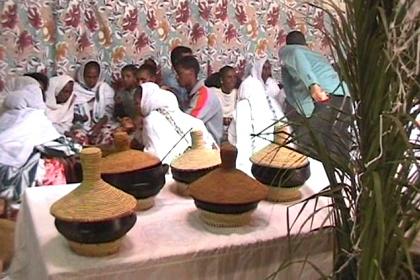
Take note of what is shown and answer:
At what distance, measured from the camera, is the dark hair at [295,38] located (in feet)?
13.1

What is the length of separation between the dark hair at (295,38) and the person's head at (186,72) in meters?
0.68

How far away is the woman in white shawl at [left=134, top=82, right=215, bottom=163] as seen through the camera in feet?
10.3

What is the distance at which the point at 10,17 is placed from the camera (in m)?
3.50

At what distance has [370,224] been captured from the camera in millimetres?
1105

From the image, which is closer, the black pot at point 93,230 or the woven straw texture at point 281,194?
the black pot at point 93,230

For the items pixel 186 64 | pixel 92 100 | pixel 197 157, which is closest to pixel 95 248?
pixel 197 157

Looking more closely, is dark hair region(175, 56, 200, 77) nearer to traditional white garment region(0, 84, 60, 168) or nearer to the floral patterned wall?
the floral patterned wall

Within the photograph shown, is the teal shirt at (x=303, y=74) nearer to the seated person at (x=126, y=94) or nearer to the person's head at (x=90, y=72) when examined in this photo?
the seated person at (x=126, y=94)

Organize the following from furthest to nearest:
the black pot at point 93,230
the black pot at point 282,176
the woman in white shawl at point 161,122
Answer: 1. the woman in white shawl at point 161,122
2. the black pot at point 282,176
3. the black pot at point 93,230

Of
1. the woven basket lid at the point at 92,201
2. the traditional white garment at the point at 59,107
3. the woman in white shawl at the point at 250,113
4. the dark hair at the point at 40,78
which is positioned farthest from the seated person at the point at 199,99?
the woven basket lid at the point at 92,201

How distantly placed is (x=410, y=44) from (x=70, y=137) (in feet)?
9.02

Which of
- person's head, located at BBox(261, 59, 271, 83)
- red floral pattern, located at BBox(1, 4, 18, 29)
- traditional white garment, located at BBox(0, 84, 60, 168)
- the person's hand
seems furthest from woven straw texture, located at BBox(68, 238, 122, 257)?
person's head, located at BBox(261, 59, 271, 83)

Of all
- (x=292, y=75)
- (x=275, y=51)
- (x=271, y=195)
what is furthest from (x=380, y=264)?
(x=275, y=51)

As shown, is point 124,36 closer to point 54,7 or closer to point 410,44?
point 54,7
